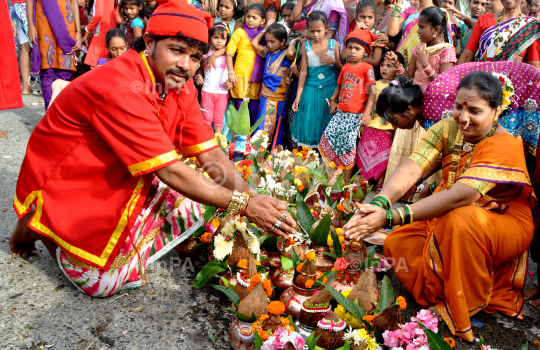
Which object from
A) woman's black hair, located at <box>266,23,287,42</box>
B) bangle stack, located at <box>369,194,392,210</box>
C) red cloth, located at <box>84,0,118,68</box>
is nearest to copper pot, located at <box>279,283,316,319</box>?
bangle stack, located at <box>369,194,392,210</box>

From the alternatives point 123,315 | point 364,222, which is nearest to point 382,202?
point 364,222

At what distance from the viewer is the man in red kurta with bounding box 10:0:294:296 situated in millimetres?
2039

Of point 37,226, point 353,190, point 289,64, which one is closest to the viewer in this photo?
point 37,226

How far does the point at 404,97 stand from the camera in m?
3.14

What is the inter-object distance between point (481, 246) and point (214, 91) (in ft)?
14.4

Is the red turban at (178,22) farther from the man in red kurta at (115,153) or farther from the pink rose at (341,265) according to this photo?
the pink rose at (341,265)

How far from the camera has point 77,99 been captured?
2141mm

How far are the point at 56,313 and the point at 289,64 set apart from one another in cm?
418

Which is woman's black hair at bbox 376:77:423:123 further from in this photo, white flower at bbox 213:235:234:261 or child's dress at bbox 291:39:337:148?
child's dress at bbox 291:39:337:148

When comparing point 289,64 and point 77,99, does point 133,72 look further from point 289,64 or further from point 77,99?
Answer: point 289,64

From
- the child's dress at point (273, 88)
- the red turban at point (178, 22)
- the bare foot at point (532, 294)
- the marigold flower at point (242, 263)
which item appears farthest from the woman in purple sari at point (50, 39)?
the bare foot at point (532, 294)

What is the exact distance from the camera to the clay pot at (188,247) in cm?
282

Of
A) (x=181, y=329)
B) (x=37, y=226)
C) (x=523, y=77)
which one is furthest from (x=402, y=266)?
(x=37, y=226)

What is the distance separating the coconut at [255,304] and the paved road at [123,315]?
30cm
